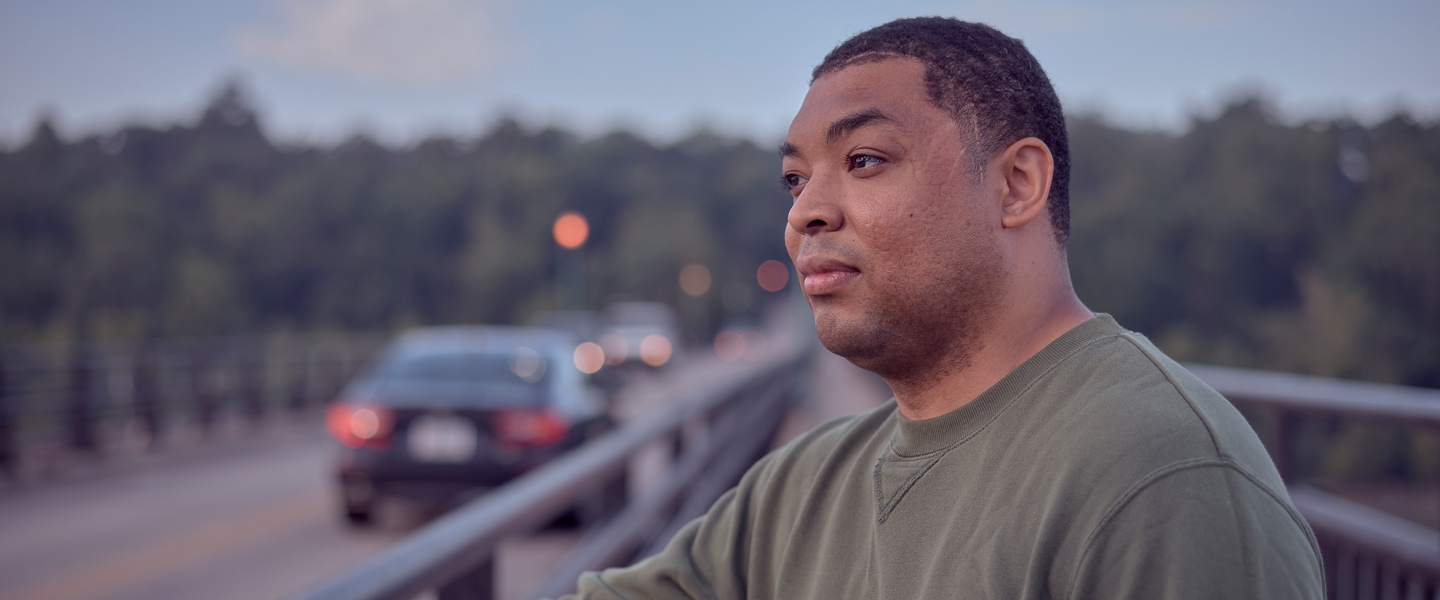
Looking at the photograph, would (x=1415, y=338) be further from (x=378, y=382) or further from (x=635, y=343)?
(x=635, y=343)

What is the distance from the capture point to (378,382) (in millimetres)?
8617

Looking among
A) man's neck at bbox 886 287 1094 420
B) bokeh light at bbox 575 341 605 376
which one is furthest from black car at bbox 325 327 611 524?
bokeh light at bbox 575 341 605 376

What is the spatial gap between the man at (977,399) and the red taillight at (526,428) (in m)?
6.75

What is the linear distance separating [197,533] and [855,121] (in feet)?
29.9

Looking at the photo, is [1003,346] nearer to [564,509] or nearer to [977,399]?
[977,399]

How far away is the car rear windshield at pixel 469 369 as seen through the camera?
28.4 feet

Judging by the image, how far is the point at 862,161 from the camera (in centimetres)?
149

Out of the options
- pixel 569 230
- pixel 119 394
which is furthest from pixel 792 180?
pixel 569 230

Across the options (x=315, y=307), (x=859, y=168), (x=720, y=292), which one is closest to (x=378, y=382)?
(x=859, y=168)

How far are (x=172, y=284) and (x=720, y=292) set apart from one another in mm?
57831

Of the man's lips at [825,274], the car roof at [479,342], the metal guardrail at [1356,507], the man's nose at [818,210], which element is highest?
the man's nose at [818,210]

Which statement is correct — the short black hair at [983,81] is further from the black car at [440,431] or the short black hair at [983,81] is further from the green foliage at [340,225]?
the green foliage at [340,225]

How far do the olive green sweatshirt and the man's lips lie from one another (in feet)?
0.71

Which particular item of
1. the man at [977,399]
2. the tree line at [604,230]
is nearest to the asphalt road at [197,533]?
the man at [977,399]
